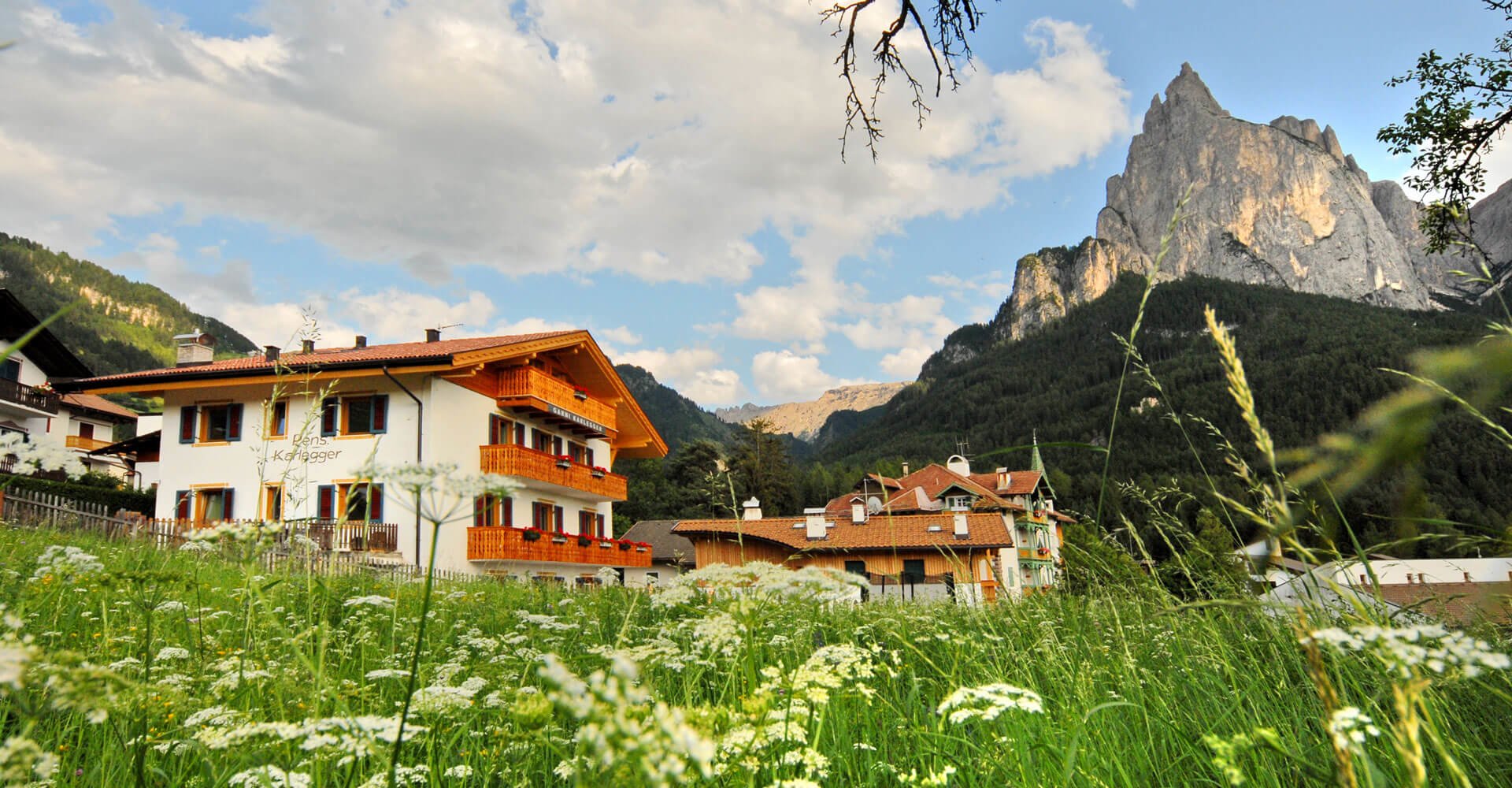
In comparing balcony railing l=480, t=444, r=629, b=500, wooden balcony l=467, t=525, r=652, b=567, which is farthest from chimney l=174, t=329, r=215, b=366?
wooden balcony l=467, t=525, r=652, b=567

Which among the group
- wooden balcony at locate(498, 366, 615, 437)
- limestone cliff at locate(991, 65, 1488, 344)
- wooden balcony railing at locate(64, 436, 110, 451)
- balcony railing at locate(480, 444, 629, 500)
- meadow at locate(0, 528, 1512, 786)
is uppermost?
limestone cliff at locate(991, 65, 1488, 344)

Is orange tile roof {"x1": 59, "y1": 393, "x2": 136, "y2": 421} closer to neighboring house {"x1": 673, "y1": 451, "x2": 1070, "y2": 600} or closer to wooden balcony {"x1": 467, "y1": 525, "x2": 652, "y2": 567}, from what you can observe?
wooden balcony {"x1": 467, "y1": 525, "x2": 652, "y2": 567}

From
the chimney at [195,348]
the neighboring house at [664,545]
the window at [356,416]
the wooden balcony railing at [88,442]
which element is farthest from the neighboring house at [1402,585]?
the wooden balcony railing at [88,442]

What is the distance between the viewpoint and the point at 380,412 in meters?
25.6

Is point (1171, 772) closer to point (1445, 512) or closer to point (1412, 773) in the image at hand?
point (1445, 512)

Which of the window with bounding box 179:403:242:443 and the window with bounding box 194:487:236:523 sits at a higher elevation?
the window with bounding box 179:403:242:443

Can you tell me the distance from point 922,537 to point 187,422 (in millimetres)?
27189

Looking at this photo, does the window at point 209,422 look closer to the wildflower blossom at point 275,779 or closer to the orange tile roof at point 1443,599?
the wildflower blossom at point 275,779

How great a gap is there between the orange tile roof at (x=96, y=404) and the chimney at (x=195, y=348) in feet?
75.4

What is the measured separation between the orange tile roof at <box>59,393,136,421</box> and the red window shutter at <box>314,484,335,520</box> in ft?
96.7

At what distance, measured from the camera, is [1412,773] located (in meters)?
0.76

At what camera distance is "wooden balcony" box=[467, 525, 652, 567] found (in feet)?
83.4

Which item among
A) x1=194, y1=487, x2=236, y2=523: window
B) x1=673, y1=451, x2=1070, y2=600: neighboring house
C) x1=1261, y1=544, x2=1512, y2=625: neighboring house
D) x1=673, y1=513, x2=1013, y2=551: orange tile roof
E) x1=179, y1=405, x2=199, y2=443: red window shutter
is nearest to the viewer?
x1=1261, y1=544, x2=1512, y2=625: neighboring house

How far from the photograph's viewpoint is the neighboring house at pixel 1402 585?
4.99 feet
